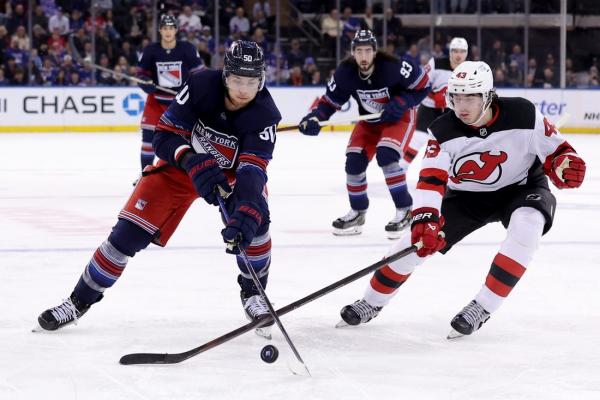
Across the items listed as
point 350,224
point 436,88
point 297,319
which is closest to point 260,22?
point 436,88

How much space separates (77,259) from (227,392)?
227 centimetres

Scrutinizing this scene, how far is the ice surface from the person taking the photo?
2.93 metres

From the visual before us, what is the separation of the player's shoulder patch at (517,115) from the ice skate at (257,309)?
38.3 inches

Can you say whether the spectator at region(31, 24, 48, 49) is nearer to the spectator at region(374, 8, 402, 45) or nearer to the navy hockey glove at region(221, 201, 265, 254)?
the spectator at region(374, 8, 402, 45)

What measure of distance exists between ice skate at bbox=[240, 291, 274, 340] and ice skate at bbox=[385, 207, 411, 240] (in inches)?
88.5

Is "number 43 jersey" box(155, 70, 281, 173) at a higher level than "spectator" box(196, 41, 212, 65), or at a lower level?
higher

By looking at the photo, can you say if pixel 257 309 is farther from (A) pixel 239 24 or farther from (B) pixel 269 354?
(A) pixel 239 24

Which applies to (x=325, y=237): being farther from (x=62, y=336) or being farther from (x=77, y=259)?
(x=62, y=336)

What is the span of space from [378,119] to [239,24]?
8884mm

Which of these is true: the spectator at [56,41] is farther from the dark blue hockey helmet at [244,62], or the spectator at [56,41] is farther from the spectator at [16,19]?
the dark blue hockey helmet at [244,62]

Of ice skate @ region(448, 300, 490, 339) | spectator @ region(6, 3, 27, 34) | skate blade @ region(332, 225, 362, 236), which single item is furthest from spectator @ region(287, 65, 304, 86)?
ice skate @ region(448, 300, 490, 339)

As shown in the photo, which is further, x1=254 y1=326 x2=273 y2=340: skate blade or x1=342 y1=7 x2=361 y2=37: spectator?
x1=342 y1=7 x2=361 y2=37: spectator

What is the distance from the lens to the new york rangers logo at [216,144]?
3506 mm

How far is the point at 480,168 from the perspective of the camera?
3564mm
